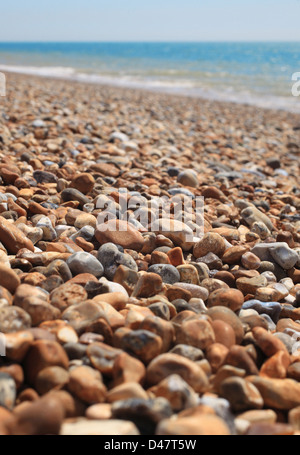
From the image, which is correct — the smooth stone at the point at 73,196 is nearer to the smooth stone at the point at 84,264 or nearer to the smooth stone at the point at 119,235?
the smooth stone at the point at 119,235

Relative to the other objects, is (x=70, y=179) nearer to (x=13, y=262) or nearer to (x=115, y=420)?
(x=13, y=262)

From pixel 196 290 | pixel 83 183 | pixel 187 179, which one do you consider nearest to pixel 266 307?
pixel 196 290

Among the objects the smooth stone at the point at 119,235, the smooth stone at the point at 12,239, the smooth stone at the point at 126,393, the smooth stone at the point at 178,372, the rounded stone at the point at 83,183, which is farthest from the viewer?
the rounded stone at the point at 83,183

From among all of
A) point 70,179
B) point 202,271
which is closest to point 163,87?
point 70,179

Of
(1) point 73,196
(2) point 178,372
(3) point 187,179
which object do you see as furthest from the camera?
(3) point 187,179

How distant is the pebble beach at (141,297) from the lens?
1.17 metres

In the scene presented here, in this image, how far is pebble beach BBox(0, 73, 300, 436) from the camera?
1172 mm

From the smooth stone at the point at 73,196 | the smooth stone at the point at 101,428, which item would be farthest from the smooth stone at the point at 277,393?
the smooth stone at the point at 73,196

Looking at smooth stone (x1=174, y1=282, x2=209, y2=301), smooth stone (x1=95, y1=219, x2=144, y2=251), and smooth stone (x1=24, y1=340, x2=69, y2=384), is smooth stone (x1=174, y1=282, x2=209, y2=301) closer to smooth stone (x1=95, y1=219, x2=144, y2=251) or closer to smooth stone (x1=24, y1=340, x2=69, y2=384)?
smooth stone (x1=95, y1=219, x2=144, y2=251)

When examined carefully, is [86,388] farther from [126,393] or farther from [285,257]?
[285,257]

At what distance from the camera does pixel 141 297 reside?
1.86 metres

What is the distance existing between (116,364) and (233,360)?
0.39 meters

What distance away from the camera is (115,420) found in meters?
1.10

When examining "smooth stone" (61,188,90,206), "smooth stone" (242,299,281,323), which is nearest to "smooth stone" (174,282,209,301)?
"smooth stone" (242,299,281,323)
